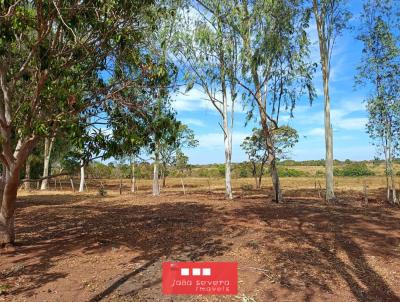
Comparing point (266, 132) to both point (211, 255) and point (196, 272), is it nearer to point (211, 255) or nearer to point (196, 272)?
point (211, 255)

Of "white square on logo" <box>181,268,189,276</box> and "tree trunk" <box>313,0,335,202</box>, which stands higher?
"tree trunk" <box>313,0,335,202</box>

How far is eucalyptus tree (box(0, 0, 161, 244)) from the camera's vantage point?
22.1 ft

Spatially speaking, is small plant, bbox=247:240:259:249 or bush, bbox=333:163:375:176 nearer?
small plant, bbox=247:240:259:249

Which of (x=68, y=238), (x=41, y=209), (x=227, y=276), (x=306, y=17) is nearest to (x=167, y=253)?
(x=227, y=276)

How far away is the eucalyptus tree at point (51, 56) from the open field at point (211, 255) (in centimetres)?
189

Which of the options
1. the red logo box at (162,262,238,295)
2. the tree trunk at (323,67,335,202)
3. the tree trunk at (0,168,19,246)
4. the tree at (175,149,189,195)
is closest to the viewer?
the red logo box at (162,262,238,295)

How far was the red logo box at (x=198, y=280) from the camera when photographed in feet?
19.6

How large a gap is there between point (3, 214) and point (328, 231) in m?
8.62

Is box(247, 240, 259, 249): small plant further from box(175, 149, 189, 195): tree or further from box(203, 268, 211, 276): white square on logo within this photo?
box(175, 149, 189, 195): tree

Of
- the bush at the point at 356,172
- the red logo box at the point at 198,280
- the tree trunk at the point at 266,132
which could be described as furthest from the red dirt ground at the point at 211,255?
the bush at the point at 356,172

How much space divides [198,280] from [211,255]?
2294mm

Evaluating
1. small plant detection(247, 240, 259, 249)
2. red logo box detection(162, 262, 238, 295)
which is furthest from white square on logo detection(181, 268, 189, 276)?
small plant detection(247, 240, 259, 249)

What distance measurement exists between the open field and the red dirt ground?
2cm

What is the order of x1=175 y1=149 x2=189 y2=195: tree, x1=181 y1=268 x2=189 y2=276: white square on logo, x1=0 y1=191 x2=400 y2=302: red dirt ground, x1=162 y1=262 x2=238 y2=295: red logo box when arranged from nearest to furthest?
1. x1=162 y1=262 x2=238 y2=295: red logo box
2. x1=181 y1=268 x2=189 y2=276: white square on logo
3. x1=0 y1=191 x2=400 y2=302: red dirt ground
4. x1=175 y1=149 x2=189 y2=195: tree
